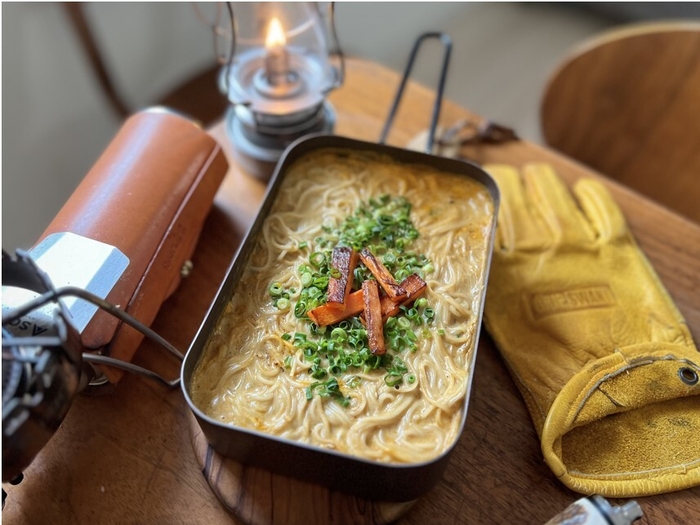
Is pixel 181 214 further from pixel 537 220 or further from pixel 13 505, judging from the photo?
pixel 537 220

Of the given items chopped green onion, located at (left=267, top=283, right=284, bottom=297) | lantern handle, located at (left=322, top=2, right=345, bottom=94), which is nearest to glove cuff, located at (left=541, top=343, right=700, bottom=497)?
chopped green onion, located at (left=267, top=283, right=284, bottom=297)

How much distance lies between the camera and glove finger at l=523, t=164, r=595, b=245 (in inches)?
61.5

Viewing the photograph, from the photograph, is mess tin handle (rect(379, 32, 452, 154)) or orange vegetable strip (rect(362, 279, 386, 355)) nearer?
orange vegetable strip (rect(362, 279, 386, 355))

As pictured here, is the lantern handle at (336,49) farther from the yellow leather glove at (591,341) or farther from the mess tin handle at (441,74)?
the yellow leather glove at (591,341)

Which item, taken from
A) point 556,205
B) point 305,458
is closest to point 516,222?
point 556,205

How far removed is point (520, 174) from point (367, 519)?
3.59ft

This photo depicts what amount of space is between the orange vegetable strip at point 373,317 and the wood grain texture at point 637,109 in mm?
1244

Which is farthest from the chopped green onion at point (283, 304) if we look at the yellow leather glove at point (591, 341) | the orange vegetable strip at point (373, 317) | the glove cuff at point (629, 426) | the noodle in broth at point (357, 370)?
the glove cuff at point (629, 426)

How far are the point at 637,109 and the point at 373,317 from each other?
149 centimetres

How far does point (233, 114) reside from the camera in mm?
1787

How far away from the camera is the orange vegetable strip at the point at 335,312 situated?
48.7 inches

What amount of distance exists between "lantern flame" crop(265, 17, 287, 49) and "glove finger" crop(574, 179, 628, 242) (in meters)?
0.93

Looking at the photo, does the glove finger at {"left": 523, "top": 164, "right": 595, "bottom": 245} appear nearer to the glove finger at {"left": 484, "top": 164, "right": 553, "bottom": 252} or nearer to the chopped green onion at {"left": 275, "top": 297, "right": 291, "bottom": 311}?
the glove finger at {"left": 484, "top": 164, "right": 553, "bottom": 252}

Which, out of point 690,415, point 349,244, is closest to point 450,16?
point 349,244
